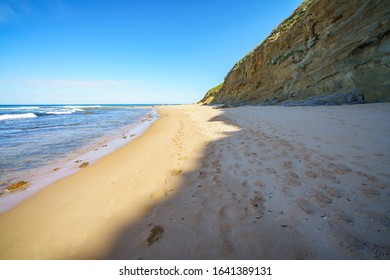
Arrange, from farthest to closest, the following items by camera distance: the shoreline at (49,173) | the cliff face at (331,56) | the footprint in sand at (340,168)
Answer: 1. the cliff face at (331,56)
2. the shoreline at (49,173)
3. the footprint in sand at (340,168)

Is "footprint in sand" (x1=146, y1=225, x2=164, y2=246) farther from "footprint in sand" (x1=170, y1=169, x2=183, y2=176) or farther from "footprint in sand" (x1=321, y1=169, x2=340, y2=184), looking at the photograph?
"footprint in sand" (x1=321, y1=169, x2=340, y2=184)

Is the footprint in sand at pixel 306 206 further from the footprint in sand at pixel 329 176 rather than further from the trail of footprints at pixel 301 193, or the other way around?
the footprint in sand at pixel 329 176

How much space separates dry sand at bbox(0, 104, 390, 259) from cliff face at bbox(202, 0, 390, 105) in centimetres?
955

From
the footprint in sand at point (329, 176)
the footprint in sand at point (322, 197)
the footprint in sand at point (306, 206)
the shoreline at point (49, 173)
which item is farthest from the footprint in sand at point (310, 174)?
the shoreline at point (49, 173)

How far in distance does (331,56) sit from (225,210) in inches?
655

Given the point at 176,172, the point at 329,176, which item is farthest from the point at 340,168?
the point at 176,172

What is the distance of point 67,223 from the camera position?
8.30 ft

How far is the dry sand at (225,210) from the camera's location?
177 centimetres

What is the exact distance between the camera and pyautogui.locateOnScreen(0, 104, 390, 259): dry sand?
1771 millimetres

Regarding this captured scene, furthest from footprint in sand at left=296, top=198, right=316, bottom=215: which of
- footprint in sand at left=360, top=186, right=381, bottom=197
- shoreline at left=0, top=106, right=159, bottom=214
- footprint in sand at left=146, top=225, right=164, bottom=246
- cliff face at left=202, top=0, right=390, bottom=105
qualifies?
cliff face at left=202, top=0, right=390, bottom=105

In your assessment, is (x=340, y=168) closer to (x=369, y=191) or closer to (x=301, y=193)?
(x=369, y=191)

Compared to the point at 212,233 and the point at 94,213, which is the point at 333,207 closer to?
the point at 212,233

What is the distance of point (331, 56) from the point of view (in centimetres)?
1352

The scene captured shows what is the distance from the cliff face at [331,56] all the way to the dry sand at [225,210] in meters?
9.55
